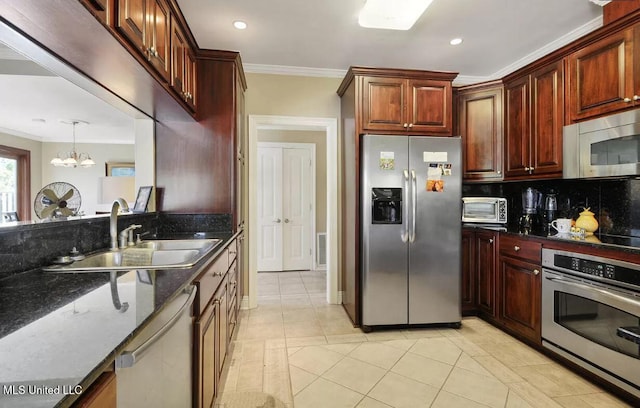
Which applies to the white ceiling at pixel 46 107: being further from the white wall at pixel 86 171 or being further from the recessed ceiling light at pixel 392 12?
the recessed ceiling light at pixel 392 12

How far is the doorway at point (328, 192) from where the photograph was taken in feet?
10.6

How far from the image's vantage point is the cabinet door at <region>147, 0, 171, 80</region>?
152cm

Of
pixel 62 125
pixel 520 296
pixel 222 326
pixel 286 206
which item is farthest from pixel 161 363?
pixel 286 206

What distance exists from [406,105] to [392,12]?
3.08 ft

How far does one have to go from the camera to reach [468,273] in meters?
2.96

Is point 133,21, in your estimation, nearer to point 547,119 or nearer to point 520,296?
point 547,119

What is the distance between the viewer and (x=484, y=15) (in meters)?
2.34

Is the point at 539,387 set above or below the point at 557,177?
below

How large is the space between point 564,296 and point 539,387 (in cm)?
63

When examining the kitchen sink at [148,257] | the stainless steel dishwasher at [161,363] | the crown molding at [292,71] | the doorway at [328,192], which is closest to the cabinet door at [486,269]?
the doorway at [328,192]

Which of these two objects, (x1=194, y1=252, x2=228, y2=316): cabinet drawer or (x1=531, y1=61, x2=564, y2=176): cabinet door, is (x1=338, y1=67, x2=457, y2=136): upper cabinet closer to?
(x1=531, y1=61, x2=564, y2=176): cabinet door

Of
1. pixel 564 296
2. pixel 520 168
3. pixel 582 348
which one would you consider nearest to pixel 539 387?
pixel 582 348

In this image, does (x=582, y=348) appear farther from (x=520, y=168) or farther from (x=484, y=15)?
(x=484, y=15)

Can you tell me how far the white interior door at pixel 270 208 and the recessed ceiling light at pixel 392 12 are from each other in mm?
3020
